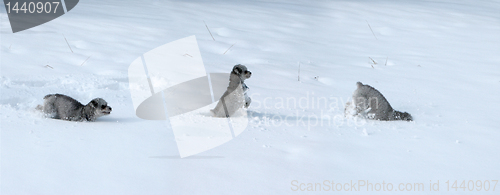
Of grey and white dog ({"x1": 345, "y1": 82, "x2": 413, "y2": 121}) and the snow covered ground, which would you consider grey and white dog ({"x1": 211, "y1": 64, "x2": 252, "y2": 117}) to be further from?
grey and white dog ({"x1": 345, "y1": 82, "x2": 413, "y2": 121})

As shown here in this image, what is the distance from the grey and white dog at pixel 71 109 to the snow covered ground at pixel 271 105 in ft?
0.42

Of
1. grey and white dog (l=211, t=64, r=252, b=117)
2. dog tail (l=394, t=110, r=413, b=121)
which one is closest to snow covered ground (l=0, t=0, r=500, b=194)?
dog tail (l=394, t=110, r=413, b=121)

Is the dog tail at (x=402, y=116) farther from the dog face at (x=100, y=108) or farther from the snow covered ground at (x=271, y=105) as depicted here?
the dog face at (x=100, y=108)

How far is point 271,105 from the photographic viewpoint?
4.56 metres

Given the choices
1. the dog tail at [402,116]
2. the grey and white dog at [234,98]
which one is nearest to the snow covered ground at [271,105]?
the dog tail at [402,116]

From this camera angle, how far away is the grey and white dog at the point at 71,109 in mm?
3683

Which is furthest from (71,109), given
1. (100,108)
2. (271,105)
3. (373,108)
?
(373,108)

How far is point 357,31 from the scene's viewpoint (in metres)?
9.20

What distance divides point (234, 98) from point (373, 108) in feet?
4.92

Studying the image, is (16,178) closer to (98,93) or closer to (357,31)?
(98,93)

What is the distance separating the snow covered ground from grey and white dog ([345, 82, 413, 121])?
12 cm

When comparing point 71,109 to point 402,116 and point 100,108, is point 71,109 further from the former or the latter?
point 402,116

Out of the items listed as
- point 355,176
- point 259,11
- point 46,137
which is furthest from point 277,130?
point 259,11

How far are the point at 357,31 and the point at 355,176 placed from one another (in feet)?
23.1
